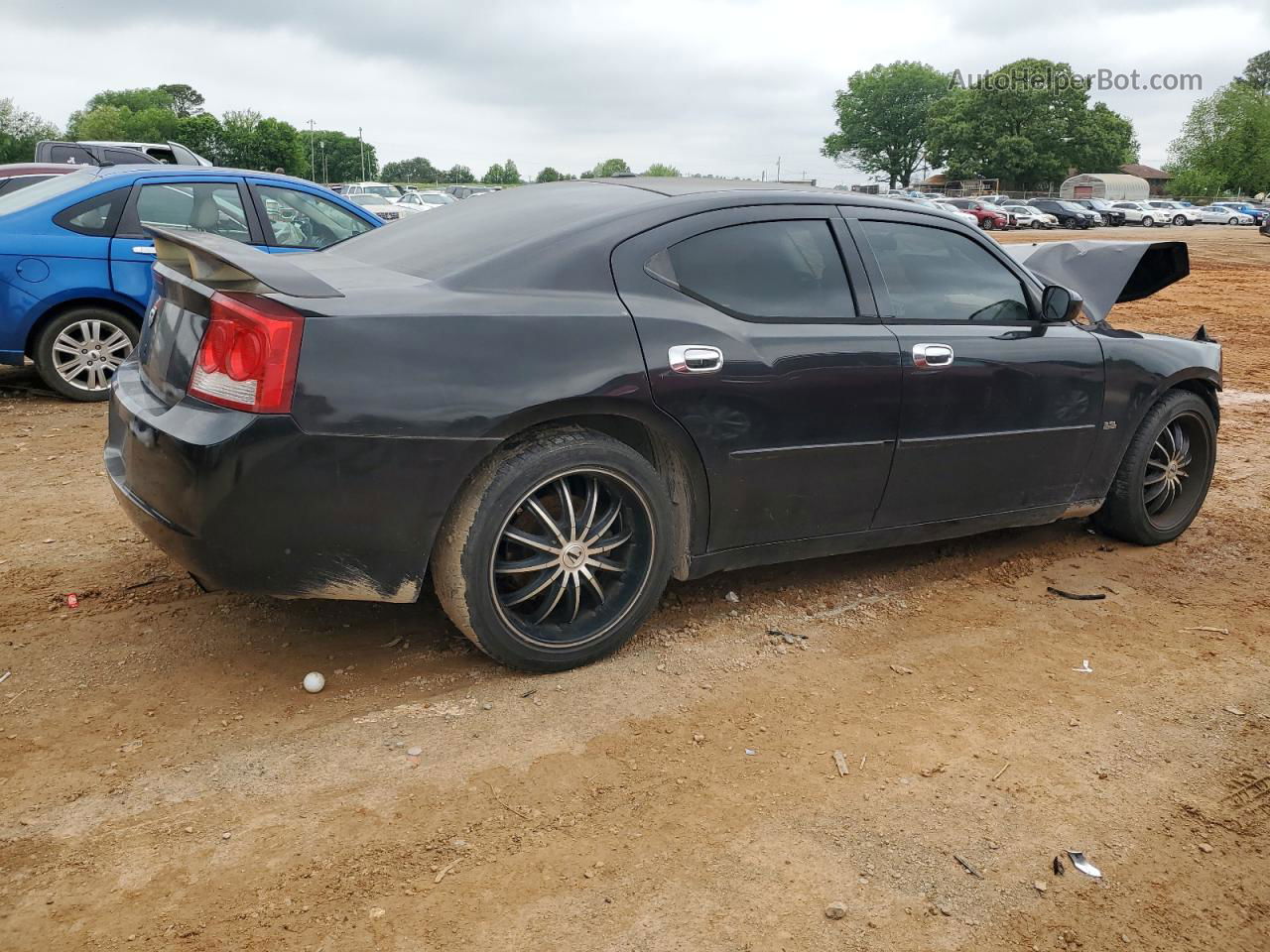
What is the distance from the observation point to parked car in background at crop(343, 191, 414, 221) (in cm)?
2656

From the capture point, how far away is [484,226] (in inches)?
148

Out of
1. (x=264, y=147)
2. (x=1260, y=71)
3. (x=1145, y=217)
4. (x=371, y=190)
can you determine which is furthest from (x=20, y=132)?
(x=1260, y=71)

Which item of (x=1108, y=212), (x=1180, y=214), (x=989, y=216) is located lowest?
(x=989, y=216)

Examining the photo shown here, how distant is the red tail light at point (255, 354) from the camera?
9.39 feet

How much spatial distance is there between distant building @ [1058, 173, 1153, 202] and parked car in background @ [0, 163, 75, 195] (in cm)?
8501

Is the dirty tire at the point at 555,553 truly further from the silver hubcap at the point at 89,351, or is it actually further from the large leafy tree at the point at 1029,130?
the large leafy tree at the point at 1029,130

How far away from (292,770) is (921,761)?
68.0 inches

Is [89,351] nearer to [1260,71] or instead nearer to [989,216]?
[989,216]

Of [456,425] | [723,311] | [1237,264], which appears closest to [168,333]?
[456,425]

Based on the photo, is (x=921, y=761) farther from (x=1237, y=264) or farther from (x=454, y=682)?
(x=1237, y=264)

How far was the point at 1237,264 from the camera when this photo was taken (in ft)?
80.6

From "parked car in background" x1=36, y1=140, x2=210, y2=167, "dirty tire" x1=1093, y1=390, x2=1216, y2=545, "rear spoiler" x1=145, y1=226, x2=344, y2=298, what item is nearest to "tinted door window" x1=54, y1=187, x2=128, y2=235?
"rear spoiler" x1=145, y1=226, x2=344, y2=298

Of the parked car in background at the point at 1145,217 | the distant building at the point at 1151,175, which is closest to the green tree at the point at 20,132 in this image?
the parked car in background at the point at 1145,217

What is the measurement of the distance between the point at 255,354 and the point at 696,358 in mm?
1322
